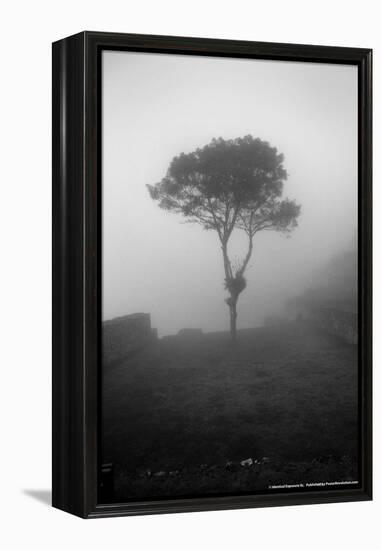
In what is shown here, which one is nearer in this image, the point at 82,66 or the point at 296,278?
the point at 82,66

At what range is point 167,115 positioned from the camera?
24.6 ft

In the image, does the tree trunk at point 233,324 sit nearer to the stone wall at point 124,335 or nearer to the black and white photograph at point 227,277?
the black and white photograph at point 227,277

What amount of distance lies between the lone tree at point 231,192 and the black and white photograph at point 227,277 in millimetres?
11

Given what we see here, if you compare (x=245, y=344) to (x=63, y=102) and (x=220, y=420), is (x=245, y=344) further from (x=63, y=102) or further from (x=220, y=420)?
(x=63, y=102)

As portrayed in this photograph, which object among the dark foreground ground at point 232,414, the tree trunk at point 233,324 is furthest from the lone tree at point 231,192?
the dark foreground ground at point 232,414

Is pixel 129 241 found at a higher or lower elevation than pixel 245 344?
higher

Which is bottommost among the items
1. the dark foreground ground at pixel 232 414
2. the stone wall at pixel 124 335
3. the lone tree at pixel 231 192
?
the dark foreground ground at pixel 232 414

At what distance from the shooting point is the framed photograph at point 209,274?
735 centimetres

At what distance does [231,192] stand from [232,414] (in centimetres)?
→ 177

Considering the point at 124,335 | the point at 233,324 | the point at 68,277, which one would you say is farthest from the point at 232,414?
the point at 68,277

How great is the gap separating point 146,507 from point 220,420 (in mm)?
885

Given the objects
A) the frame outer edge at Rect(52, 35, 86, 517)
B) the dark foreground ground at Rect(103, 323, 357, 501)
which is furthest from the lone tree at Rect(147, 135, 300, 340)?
the frame outer edge at Rect(52, 35, 86, 517)

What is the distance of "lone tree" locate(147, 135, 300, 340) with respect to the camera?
24.7 feet

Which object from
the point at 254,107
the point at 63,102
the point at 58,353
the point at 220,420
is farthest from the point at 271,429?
the point at 63,102
